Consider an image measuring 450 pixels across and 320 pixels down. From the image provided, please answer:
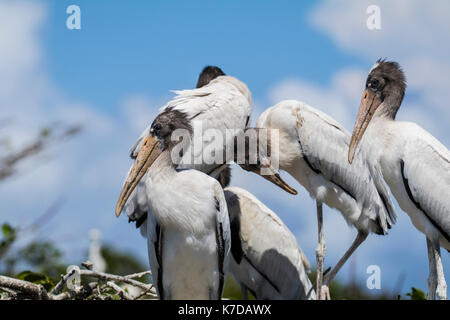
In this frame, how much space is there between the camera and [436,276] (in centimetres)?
675

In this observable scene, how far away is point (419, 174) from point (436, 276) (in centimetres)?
89

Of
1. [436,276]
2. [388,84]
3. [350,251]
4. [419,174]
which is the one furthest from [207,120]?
[436,276]

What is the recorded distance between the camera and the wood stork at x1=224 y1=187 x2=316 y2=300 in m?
6.96

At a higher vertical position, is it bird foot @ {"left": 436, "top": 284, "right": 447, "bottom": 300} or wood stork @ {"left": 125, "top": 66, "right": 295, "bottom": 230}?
wood stork @ {"left": 125, "top": 66, "right": 295, "bottom": 230}

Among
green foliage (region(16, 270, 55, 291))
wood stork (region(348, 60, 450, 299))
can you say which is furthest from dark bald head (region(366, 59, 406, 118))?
green foliage (region(16, 270, 55, 291))

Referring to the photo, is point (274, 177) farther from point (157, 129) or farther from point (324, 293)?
point (157, 129)

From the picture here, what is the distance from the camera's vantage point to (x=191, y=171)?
560cm

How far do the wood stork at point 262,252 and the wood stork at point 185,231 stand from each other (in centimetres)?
140

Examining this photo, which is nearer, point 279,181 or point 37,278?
point 37,278

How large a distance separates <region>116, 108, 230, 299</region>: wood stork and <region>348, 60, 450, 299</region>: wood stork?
1785 mm

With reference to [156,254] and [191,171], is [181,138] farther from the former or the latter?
[156,254]

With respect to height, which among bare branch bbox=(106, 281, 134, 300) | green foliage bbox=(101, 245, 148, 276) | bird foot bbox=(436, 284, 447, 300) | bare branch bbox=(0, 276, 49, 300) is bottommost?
green foliage bbox=(101, 245, 148, 276)

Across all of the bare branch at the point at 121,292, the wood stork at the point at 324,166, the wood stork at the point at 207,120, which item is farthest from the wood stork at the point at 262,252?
the bare branch at the point at 121,292

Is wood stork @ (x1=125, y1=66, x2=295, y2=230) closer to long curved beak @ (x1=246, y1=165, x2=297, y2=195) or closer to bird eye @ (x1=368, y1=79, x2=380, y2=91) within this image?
long curved beak @ (x1=246, y1=165, x2=297, y2=195)
